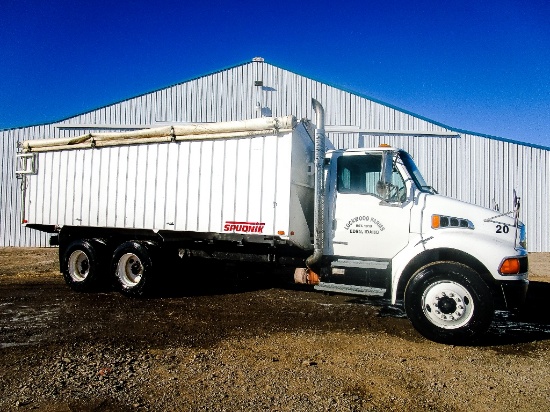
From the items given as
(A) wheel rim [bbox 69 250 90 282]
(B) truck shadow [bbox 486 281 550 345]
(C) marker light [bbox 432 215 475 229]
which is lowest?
(B) truck shadow [bbox 486 281 550 345]

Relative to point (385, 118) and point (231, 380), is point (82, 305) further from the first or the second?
point (385, 118)

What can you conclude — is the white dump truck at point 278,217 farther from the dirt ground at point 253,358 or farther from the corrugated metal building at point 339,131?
the corrugated metal building at point 339,131

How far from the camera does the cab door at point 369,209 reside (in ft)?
19.9

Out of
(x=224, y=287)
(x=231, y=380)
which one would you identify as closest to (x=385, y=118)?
(x=224, y=287)

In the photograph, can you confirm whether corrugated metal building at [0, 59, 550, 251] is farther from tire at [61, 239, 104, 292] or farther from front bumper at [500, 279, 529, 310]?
front bumper at [500, 279, 529, 310]

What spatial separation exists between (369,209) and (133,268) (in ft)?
16.4

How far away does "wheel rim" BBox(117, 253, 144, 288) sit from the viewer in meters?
7.98

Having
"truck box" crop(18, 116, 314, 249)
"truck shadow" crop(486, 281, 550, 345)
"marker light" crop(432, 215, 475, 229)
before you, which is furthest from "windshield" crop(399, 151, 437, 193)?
"truck shadow" crop(486, 281, 550, 345)

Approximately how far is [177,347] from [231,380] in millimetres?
1311

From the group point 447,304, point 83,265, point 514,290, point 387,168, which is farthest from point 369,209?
point 83,265

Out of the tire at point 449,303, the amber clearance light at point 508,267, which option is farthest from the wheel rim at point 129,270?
the amber clearance light at point 508,267

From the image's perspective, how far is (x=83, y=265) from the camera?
28.4 feet

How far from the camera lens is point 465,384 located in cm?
403

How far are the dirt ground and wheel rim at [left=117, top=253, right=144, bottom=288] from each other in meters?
0.46
